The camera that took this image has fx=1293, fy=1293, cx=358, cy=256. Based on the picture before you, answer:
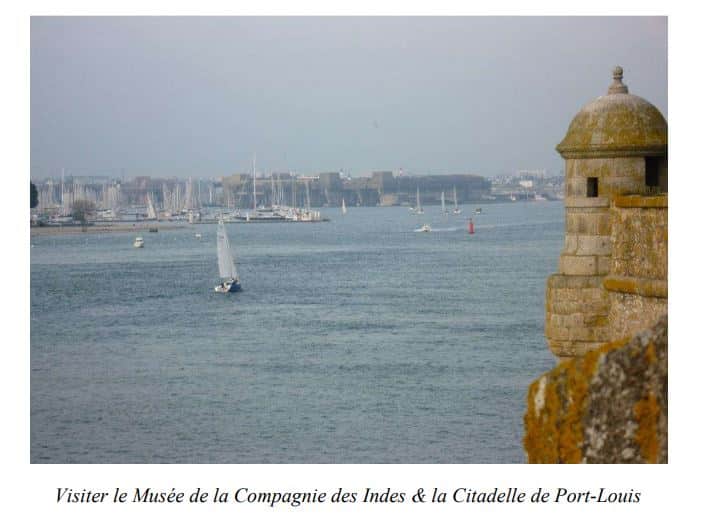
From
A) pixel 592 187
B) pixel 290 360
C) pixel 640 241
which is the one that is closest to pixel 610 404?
pixel 640 241

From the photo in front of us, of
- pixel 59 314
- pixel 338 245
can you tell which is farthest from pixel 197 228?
pixel 59 314

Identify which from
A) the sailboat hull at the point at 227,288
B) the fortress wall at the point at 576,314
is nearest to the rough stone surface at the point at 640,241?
the fortress wall at the point at 576,314

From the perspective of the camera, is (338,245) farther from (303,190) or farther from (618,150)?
(618,150)

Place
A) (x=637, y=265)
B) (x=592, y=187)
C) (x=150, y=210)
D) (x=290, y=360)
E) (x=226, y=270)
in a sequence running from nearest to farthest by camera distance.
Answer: (x=637, y=265) → (x=592, y=187) → (x=290, y=360) → (x=226, y=270) → (x=150, y=210)

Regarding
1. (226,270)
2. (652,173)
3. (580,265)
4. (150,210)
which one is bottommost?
(226,270)

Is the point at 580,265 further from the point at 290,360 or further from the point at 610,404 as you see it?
the point at 290,360

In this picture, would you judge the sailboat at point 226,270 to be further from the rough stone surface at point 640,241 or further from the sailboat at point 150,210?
the sailboat at point 150,210
